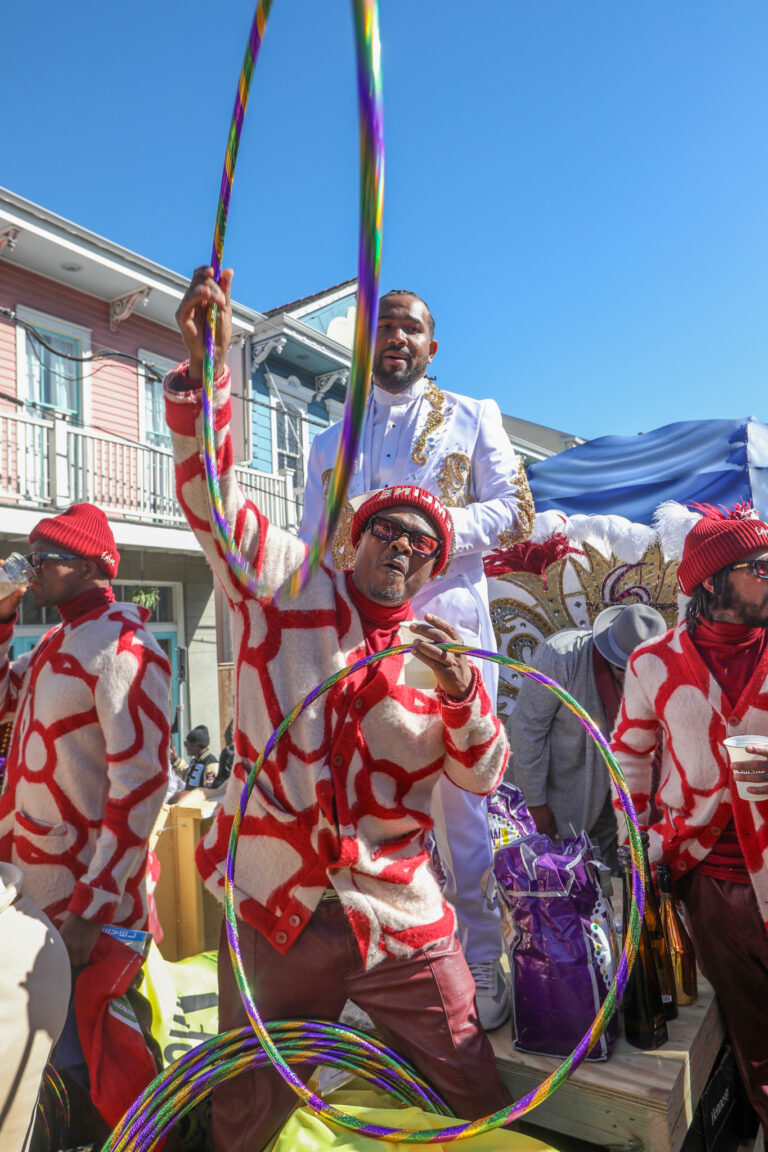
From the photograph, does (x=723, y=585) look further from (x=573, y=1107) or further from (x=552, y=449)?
(x=552, y=449)

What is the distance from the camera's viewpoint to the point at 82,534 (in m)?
2.52

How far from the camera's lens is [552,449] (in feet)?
92.3

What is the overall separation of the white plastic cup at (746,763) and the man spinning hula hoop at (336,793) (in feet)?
1.84

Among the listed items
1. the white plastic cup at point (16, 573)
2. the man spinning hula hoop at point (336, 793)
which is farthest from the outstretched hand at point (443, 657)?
the white plastic cup at point (16, 573)

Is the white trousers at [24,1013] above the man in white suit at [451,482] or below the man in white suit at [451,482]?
below

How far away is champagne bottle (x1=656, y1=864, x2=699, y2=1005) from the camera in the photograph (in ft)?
7.41

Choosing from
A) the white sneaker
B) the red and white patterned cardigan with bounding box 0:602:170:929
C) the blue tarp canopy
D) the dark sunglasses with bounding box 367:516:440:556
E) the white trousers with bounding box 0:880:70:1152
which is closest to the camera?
Result: the white trousers with bounding box 0:880:70:1152

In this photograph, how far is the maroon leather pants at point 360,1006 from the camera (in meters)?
1.75

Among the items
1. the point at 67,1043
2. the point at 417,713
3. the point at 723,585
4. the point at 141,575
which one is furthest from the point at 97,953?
the point at 141,575

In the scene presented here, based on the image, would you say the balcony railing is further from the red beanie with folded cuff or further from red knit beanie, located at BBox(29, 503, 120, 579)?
the red beanie with folded cuff

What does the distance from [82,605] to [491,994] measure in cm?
167

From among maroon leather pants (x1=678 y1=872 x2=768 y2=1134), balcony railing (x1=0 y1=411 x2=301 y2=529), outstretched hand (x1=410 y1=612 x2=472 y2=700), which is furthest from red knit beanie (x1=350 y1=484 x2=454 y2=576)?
balcony railing (x1=0 y1=411 x2=301 y2=529)

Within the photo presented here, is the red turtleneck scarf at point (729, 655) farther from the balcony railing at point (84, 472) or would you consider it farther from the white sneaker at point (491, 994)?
the balcony railing at point (84, 472)

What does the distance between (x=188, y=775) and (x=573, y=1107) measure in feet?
18.5
